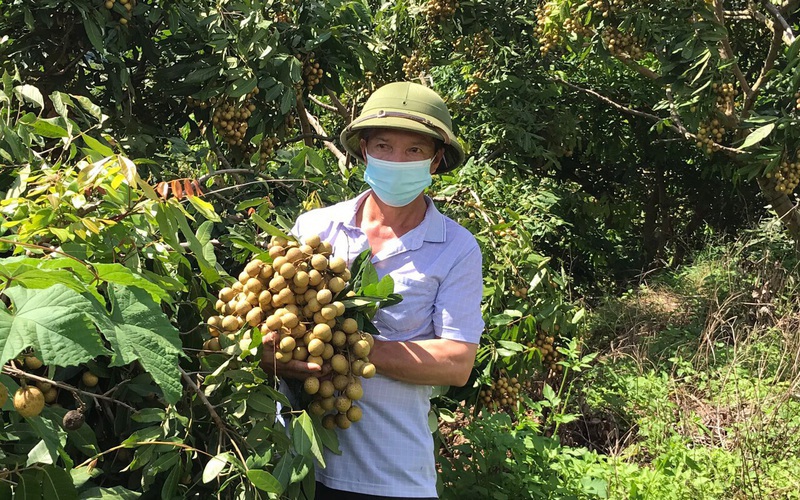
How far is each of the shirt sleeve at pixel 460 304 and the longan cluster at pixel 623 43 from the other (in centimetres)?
378

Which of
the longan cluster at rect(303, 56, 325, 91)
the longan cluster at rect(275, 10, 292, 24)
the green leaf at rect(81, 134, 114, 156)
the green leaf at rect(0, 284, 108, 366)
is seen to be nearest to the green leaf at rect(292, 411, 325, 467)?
the green leaf at rect(0, 284, 108, 366)

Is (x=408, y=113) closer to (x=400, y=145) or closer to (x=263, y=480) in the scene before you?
(x=400, y=145)

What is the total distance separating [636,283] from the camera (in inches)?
314

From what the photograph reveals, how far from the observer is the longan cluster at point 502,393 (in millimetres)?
3379

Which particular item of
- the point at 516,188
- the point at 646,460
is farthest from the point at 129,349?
the point at 516,188

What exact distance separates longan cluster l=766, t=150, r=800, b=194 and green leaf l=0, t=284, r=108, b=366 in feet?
16.2

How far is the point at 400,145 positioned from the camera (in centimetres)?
191

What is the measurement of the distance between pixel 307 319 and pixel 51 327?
646 millimetres

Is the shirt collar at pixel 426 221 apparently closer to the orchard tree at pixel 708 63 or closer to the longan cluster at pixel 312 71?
the longan cluster at pixel 312 71

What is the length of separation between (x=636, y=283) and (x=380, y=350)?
6.84 metres

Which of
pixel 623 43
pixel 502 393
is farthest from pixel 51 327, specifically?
pixel 623 43

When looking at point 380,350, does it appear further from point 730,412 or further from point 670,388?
point 670,388

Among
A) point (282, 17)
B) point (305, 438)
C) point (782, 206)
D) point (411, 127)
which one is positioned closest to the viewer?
point (305, 438)

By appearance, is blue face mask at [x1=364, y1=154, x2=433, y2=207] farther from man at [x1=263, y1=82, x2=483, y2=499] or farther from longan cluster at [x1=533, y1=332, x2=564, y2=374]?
longan cluster at [x1=533, y1=332, x2=564, y2=374]
